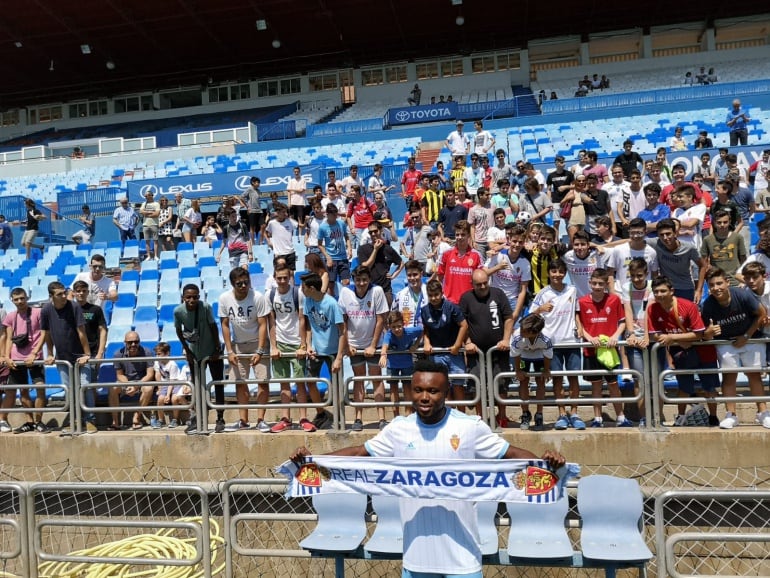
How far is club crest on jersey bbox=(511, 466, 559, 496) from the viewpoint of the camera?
11.4ft

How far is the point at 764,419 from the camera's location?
5.72 m

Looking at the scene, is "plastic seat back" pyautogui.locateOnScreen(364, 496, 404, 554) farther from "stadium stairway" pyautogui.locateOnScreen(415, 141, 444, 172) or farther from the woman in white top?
"stadium stairway" pyautogui.locateOnScreen(415, 141, 444, 172)

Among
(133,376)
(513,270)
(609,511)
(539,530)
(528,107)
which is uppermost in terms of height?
(528,107)

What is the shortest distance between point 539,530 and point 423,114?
25709mm

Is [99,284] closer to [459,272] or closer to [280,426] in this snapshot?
[280,426]

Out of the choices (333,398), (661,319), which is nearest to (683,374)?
(661,319)

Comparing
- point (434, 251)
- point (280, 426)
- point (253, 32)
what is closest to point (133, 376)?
point (280, 426)

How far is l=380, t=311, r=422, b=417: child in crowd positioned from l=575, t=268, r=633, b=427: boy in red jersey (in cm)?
167

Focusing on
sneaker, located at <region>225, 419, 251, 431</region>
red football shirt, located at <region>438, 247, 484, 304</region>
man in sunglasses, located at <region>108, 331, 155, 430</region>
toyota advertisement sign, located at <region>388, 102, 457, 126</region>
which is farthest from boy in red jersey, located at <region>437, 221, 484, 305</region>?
toyota advertisement sign, located at <region>388, 102, 457, 126</region>

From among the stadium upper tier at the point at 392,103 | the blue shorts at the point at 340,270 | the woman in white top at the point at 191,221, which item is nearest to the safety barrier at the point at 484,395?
the blue shorts at the point at 340,270

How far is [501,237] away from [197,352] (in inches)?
165

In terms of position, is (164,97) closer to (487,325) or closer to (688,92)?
(688,92)

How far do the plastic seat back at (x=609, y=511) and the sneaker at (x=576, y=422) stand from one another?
5.51 ft

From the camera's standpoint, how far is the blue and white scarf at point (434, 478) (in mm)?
3359
